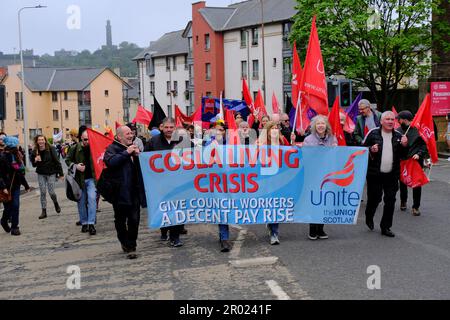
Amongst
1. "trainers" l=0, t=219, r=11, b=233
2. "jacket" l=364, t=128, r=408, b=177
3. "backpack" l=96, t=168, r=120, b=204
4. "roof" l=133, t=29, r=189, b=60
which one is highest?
"roof" l=133, t=29, r=189, b=60

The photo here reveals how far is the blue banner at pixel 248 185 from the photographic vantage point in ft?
27.4

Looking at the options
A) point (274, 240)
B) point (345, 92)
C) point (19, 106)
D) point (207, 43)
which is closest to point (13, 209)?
point (274, 240)

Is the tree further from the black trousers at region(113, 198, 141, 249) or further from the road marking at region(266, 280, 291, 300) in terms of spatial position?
the road marking at region(266, 280, 291, 300)

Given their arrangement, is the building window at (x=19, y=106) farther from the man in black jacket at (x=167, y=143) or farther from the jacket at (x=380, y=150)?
the jacket at (x=380, y=150)

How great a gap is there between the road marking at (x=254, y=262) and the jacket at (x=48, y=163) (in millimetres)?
5999

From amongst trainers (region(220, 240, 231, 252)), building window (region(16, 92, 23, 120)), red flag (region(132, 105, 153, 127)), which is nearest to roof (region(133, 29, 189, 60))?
building window (region(16, 92, 23, 120))

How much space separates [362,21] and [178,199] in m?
25.4

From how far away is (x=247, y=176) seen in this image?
8.38 metres

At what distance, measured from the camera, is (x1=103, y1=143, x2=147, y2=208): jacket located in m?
8.03

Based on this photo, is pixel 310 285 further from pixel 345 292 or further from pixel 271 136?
pixel 271 136

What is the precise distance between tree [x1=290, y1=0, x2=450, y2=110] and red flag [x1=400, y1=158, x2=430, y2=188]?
21.6 m

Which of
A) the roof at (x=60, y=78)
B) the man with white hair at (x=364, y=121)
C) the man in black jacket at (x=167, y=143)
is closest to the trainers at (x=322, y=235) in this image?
the man in black jacket at (x=167, y=143)

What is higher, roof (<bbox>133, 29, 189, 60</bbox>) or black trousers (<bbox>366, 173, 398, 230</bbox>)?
roof (<bbox>133, 29, 189, 60</bbox>)
